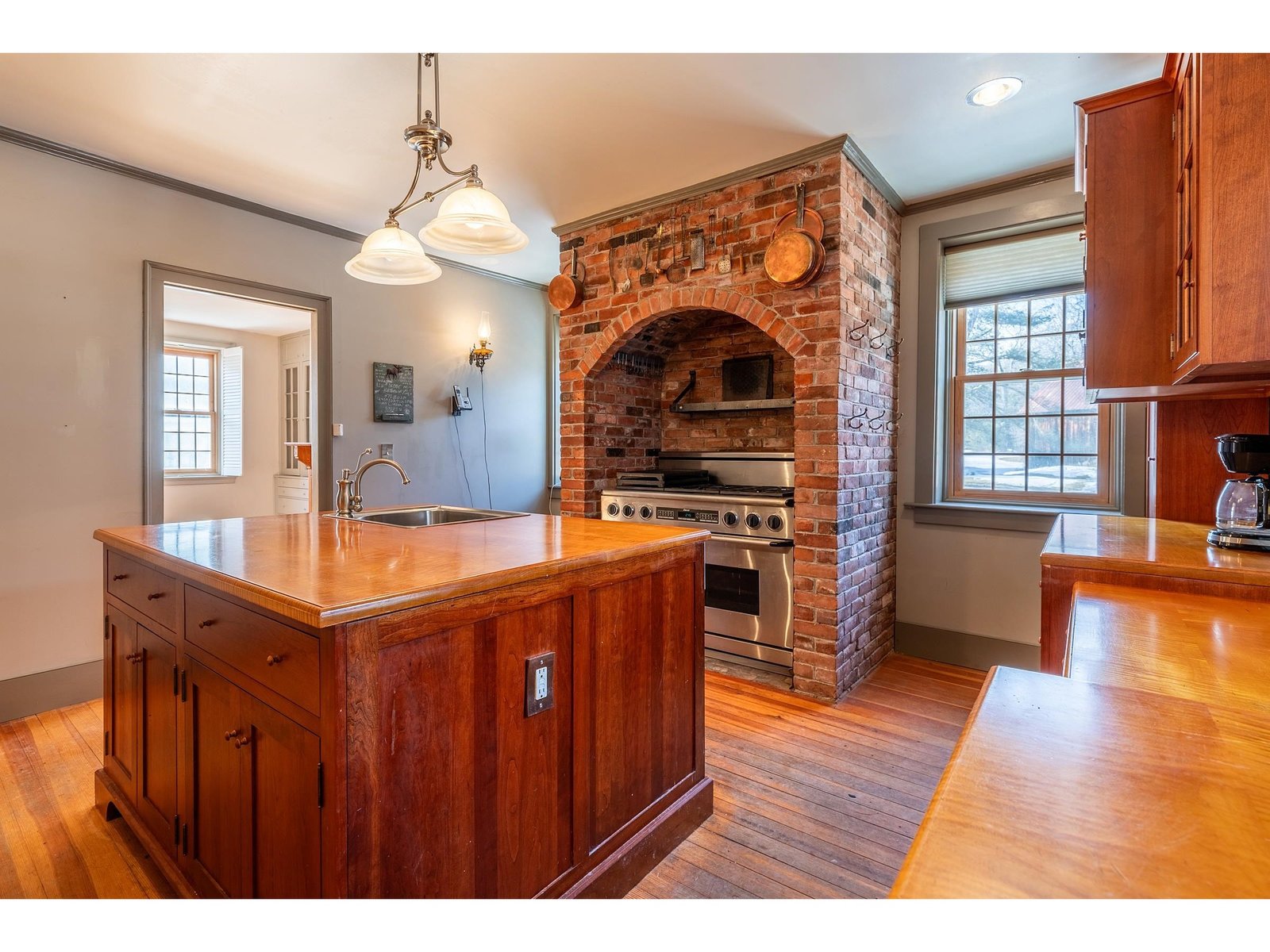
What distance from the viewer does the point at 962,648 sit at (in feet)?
11.2

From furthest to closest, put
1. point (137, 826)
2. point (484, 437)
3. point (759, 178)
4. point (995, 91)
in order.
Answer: point (484, 437), point (759, 178), point (995, 91), point (137, 826)

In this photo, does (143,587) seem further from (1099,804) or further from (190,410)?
(190,410)

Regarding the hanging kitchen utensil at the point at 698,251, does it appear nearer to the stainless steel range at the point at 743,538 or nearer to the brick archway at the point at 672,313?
the brick archway at the point at 672,313

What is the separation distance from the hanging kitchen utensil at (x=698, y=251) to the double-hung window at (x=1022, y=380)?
141cm

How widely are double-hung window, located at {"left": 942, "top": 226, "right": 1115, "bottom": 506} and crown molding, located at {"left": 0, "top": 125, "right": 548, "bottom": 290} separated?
148 inches

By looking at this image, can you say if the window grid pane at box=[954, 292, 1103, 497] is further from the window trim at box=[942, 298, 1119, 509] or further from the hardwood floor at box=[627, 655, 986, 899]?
the hardwood floor at box=[627, 655, 986, 899]

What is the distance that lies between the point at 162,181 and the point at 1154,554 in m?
4.49

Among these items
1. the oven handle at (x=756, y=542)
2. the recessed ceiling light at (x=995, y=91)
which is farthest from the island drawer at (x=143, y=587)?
the recessed ceiling light at (x=995, y=91)

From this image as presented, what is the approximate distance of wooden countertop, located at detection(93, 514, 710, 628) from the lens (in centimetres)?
118

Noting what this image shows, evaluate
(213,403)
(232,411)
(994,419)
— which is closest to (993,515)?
(994,419)

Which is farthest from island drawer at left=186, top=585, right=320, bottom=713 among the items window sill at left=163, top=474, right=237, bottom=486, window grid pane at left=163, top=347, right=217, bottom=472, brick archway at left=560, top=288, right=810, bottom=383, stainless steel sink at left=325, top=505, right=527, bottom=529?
window grid pane at left=163, top=347, right=217, bottom=472
